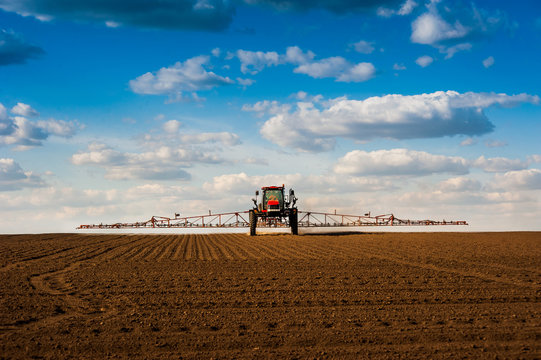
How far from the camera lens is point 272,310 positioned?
358 inches

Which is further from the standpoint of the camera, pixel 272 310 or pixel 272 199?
pixel 272 199

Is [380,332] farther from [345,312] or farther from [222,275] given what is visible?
[222,275]

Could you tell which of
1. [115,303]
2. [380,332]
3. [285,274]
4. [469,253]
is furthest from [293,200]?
[380,332]

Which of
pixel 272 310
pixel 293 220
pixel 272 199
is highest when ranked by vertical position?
pixel 272 199

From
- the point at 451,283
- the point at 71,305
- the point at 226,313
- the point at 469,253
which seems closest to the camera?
the point at 226,313

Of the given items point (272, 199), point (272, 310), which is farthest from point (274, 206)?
point (272, 310)

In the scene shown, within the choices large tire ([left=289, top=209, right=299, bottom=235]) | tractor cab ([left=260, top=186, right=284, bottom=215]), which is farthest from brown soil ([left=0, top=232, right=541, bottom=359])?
large tire ([left=289, top=209, right=299, bottom=235])

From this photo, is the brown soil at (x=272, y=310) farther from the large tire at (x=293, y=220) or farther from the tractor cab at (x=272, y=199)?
the large tire at (x=293, y=220)

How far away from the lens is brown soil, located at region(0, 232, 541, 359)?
274 inches

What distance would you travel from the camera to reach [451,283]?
480 inches

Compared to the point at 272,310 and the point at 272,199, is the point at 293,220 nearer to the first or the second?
the point at 272,199

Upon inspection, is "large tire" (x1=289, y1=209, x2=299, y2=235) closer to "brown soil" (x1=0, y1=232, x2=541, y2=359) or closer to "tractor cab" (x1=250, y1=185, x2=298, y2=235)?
"tractor cab" (x1=250, y1=185, x2=298, y2=235)

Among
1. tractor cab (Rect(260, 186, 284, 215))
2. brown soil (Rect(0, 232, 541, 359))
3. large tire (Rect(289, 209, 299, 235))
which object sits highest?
tractor cab (Rect(260, 186, 284, 215))

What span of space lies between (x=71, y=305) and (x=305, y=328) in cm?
511
